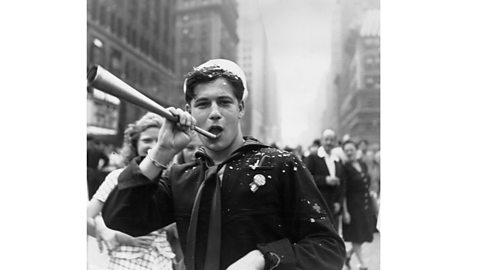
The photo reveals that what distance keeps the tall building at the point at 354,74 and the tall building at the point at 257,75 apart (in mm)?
165

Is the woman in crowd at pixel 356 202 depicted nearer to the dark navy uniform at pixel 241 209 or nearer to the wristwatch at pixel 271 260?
the dark navy uniform at pixel 241 209

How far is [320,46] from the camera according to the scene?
1.46 meters

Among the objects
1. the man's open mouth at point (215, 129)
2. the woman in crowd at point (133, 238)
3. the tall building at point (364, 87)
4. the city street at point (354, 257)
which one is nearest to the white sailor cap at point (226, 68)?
the man's open mouth at point (215, 129)

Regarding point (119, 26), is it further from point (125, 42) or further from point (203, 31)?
point (203, 31)

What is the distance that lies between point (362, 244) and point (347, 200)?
0.43 ft

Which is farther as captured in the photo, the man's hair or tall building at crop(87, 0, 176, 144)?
tall building at crop(87, 0, 176, 144)

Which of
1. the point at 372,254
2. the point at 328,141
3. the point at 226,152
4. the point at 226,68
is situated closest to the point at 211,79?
the point at 226,68

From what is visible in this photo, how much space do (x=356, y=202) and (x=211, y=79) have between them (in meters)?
0.60

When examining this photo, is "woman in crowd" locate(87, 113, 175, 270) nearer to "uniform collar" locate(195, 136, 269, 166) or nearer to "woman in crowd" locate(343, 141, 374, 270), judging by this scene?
"uniform collar" locate(195, 136, 269, 166)

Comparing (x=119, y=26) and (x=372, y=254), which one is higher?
(x=119, y=26)

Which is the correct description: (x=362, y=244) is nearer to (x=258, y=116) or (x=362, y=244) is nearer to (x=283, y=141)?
(x=283, y=141)

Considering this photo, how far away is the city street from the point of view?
4.70 feet

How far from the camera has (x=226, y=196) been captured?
121 centimetres

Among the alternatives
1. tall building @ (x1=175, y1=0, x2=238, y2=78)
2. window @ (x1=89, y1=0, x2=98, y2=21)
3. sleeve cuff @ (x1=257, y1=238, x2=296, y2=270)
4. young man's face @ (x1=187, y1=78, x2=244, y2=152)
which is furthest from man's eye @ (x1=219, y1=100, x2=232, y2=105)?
window @ (x1=89, y1=0, x2=98, y2=21)
